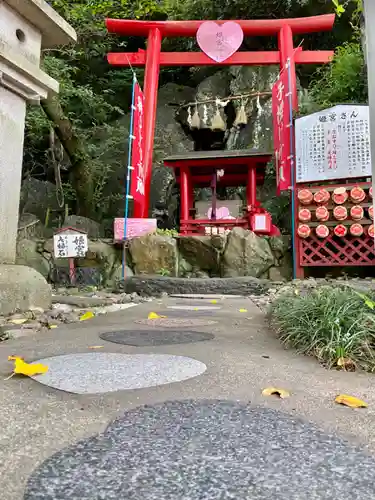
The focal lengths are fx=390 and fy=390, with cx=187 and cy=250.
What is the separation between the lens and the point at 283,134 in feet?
30.3

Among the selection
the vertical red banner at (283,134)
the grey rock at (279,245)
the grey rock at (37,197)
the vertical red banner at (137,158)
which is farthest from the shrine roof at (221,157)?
the grey rock at (37,197)

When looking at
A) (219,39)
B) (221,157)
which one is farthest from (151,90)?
(221,157)

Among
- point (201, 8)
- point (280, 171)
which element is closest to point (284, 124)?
point (280, 171)

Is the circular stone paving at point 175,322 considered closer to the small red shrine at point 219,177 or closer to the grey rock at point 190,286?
the grey rock at point 190,286

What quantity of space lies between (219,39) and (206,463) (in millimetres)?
11044

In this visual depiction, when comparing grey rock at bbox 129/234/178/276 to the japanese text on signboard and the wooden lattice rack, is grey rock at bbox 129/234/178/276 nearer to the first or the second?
the japanese text on signboard

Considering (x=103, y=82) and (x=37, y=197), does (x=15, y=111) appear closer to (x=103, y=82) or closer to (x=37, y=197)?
(x=37, y=197)

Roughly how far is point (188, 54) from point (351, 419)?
11138 millimetres

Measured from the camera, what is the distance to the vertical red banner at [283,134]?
8.95 meters

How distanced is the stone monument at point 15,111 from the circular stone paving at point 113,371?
195 centimetres

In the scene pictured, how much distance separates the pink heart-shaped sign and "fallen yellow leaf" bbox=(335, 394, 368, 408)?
34.3 feet

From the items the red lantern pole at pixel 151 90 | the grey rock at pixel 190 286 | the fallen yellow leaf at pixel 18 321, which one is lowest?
the fallen yellow leaf at pixel 18 321

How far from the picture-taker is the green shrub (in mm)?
1975

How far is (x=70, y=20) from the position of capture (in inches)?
351
